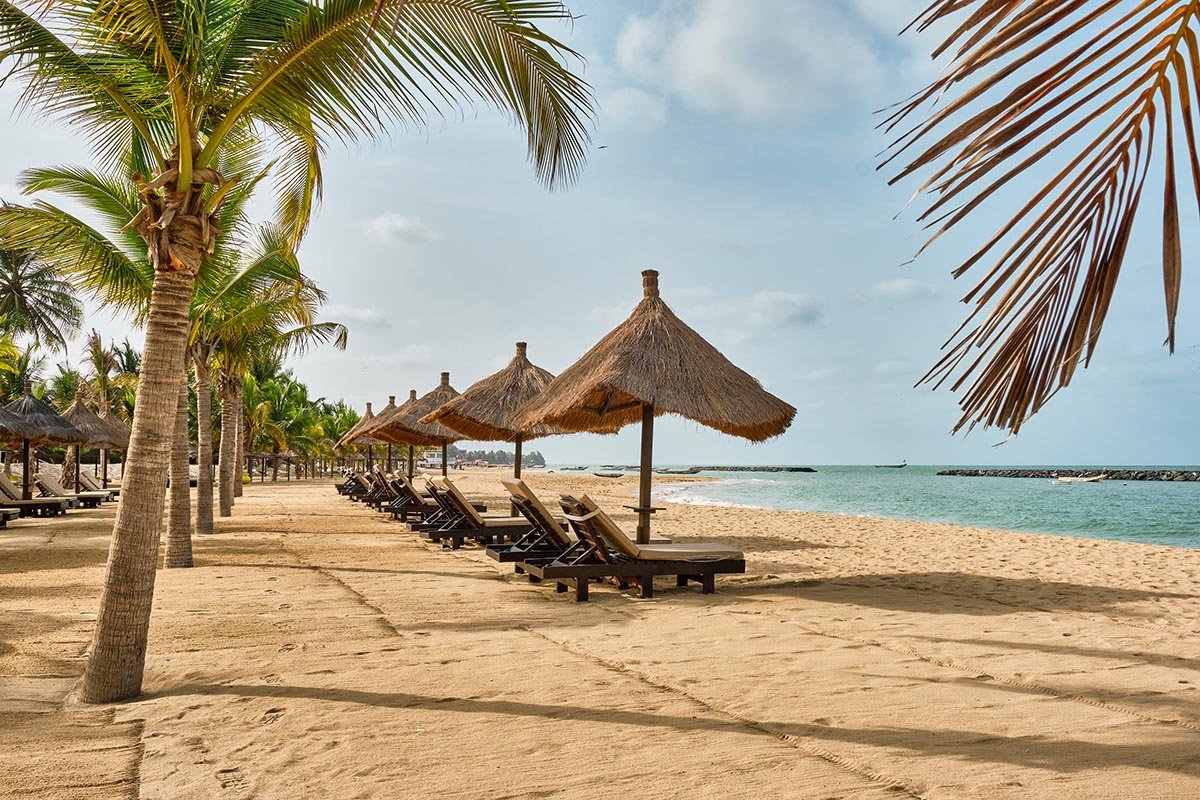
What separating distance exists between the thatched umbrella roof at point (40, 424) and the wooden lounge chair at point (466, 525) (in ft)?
33.0

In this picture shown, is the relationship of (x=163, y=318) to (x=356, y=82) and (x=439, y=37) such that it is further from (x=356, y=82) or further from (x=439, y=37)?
(x=439, y=37)

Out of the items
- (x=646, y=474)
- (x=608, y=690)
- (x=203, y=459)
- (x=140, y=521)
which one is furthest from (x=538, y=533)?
(x=203, y=459)

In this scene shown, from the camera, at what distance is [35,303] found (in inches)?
1328

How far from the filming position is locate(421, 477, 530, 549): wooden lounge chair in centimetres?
1057

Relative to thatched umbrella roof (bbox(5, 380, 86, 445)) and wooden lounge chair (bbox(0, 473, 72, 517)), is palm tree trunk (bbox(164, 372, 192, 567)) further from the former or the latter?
thatched umbrella roof (bbox(5, 380, 86, 445))

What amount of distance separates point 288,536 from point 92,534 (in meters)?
2.96

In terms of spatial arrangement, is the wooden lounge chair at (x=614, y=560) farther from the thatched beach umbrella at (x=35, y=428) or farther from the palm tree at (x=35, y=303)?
the palm tree at (x=35, y=303)

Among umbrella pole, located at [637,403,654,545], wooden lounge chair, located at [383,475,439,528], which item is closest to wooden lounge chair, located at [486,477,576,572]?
umbrella pole, located at [637,403,654,545]

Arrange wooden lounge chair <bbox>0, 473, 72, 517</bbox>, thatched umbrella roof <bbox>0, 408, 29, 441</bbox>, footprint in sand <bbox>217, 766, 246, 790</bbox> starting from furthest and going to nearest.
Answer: thatched umbrella roof <bbox>0, 408, 29, 441</bbox>
wooden lounge chair <bbox>0, 473, 72, 517</bbox>
footprint in sand <bbox>217, 766, 246, 790</bbox>

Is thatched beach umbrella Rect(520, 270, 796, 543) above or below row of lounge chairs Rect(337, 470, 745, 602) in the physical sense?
above

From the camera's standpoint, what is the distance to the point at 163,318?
4.34 metres

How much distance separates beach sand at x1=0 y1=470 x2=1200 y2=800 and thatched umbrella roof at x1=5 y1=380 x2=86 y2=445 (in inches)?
393

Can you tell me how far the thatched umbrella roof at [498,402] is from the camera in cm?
1224

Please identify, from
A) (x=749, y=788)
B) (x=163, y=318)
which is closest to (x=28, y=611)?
(x=163, y=318)
